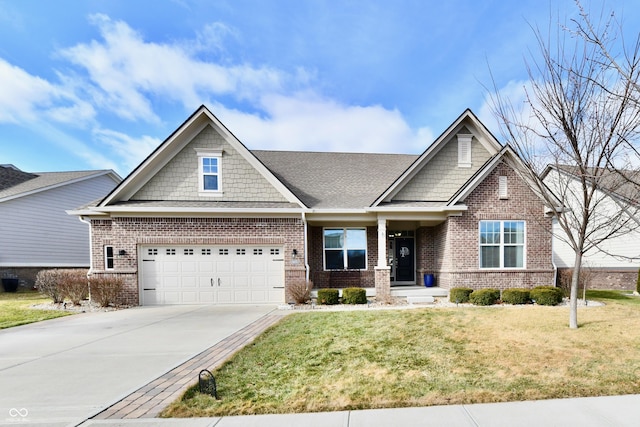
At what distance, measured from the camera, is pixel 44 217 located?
18172 mm

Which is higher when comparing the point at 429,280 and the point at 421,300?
the point at 429,280

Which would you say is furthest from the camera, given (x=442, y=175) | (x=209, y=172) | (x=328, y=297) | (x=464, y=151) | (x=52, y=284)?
(x=464, y=151)

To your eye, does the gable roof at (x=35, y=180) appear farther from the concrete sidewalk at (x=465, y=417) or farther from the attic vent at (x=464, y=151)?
the attic vent at (x=464, y=151)

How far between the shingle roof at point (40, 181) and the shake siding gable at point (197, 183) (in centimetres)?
1175

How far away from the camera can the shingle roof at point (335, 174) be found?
12.7 m

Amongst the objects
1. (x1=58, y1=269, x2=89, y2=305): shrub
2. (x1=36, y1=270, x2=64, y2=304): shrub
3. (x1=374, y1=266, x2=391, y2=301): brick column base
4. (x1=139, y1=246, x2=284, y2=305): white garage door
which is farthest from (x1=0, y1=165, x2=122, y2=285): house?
(x1=374, y1=266, x2=391, y2=301): brick column base

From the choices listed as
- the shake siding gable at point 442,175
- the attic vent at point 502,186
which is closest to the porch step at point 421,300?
the shake siding gable at point 442,175

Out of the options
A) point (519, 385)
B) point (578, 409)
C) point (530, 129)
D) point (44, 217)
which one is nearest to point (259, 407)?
point (519, 385)

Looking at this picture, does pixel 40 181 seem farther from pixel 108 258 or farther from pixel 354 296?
pixel 354 296

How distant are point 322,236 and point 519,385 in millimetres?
9721

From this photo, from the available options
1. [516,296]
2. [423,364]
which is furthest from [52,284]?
[516,296]

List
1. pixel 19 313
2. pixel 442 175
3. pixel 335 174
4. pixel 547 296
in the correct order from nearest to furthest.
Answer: pixel 547 296, pixel 19 313, pixel 442 175, pixel 335 174

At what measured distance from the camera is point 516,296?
33.4 ft

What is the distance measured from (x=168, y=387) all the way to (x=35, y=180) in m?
23.4
